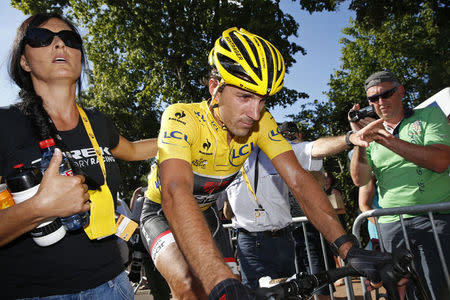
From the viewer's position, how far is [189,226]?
5.33 feet

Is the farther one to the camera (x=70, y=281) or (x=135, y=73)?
(x=135, y=73)

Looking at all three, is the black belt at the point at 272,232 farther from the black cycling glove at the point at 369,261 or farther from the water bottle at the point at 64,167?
the water bottle at the point at 64,167

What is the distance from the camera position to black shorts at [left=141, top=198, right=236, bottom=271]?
2.36 meters

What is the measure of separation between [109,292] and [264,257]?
2277 millimetres

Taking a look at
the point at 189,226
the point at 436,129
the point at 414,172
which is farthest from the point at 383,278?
the point at 436,129

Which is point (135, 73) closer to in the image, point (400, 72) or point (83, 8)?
point (83, 8)

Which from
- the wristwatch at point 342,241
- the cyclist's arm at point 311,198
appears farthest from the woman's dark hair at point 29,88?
the wristwatch at point 342,241

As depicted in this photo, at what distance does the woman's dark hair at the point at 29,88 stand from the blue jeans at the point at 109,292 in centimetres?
85

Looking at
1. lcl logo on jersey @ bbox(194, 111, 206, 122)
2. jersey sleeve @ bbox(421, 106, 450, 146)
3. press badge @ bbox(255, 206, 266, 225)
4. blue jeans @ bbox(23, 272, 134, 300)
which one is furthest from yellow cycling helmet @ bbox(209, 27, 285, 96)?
jersey sleeve @ bbox(421, 106, 450, 146)

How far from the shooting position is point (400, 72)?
99.5 ft

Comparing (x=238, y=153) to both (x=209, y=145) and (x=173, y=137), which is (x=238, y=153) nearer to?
(x=209, y=145)

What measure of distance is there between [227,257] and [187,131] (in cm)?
116

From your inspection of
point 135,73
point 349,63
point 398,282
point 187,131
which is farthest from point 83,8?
point 349,63

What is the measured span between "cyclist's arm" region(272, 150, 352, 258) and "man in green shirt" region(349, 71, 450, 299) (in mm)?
967
